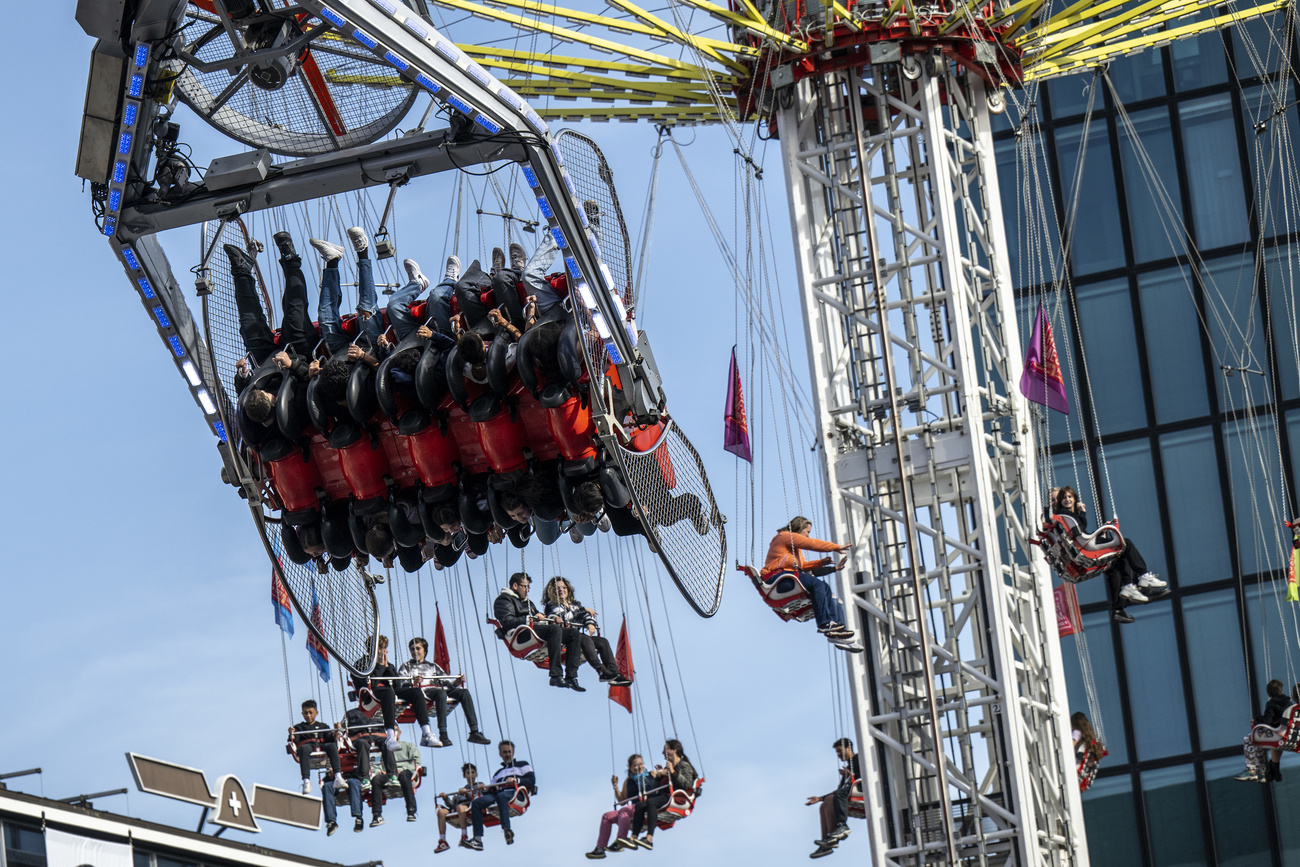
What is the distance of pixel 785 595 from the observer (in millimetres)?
20109

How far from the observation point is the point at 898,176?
21297mm

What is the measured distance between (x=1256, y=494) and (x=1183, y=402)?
153 centimetres

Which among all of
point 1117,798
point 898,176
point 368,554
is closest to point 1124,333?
point 1117,798

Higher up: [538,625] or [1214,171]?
[1214,171]

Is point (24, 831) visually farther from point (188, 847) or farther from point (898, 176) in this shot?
point (898, 176)

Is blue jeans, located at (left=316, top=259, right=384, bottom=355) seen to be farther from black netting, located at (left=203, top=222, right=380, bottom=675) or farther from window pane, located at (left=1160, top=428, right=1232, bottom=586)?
window pane, located at (left=1160, top=428, right=1232, bottom=586)

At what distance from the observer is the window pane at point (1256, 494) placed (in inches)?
1113

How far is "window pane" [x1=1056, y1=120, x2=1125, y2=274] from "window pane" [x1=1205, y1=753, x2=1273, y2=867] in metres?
6.78

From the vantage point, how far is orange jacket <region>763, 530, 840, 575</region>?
65.4 feet

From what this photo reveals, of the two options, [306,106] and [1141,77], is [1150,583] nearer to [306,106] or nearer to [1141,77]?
[306,106]

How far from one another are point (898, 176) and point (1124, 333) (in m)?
9.06

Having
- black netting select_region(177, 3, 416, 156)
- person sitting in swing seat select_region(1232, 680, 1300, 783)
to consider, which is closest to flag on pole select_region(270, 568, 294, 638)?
black netting select_region(177, 3, 416, 156)

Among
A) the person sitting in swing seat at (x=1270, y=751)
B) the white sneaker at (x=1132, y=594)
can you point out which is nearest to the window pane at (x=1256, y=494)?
the person sitting in swing seat at (x=1270, y=751)

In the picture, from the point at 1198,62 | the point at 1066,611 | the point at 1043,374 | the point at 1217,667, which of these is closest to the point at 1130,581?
the point at 1066,611
